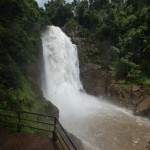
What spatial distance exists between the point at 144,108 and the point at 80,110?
6.24 m

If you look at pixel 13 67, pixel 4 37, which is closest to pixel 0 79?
pixel 13 67

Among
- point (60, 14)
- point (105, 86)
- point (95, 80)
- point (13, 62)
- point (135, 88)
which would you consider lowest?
point (105, 86)

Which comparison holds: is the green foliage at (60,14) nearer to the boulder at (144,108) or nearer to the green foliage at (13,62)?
the boulder at (144,108)

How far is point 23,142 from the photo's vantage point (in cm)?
1096

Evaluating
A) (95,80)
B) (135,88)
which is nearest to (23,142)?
(135,88)

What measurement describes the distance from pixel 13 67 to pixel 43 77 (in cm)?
1256

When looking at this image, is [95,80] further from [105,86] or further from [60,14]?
[60,14]

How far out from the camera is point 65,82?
3372 cm

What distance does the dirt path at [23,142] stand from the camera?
10.6 meters

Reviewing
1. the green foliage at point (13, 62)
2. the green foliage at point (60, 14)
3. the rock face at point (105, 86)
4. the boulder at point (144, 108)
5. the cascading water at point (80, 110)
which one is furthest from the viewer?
the green foliage at point (60, 14)

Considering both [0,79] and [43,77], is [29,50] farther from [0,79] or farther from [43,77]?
[43,77]

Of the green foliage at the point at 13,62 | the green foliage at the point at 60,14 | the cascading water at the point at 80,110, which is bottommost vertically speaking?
the cascading water at the point at 80,110

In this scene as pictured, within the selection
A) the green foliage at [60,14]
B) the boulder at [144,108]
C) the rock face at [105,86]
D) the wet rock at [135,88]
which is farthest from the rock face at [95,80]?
the green foliage at [60,14]

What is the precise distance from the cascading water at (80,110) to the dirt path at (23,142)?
830cm
